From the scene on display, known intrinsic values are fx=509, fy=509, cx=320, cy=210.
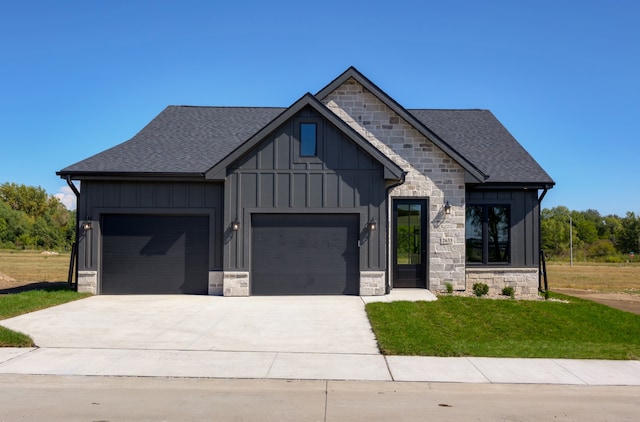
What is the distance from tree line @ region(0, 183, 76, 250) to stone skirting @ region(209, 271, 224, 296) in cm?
4767

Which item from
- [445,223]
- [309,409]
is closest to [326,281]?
[445,223]

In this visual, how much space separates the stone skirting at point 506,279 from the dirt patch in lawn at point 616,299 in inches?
87.1

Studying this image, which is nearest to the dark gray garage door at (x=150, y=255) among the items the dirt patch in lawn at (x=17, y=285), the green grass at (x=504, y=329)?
the dirt patch in lawn at (x=17, y=285)

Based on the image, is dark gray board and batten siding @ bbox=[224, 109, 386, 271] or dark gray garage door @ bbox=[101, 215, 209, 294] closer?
dark gray board and batten siding @ bbox=[224, 109, 386, 271]

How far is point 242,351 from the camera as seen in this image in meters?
8.47

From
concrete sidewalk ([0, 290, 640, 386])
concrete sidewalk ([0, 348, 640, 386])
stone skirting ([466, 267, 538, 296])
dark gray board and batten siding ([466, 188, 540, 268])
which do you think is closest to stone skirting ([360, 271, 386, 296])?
concrete sidewalk ([0, 290, 640, 386])

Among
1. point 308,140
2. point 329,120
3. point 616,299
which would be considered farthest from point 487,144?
point 308,140

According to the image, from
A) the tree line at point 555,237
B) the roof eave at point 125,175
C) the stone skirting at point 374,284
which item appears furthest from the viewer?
the tree line at point 555,237

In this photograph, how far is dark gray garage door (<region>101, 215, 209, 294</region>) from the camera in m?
15.0

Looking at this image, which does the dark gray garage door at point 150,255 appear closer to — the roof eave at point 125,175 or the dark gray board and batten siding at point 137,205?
the dark gray board and batten siding at point 137,205

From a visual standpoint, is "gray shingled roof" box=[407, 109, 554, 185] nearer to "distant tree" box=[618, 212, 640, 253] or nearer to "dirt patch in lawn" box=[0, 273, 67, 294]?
"dirt patch in lawn" box=[0, 273, 67, 294]

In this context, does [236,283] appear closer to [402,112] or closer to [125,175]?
[125,175]

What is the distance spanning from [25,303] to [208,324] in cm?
541

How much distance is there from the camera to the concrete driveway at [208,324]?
8914 millimetres
